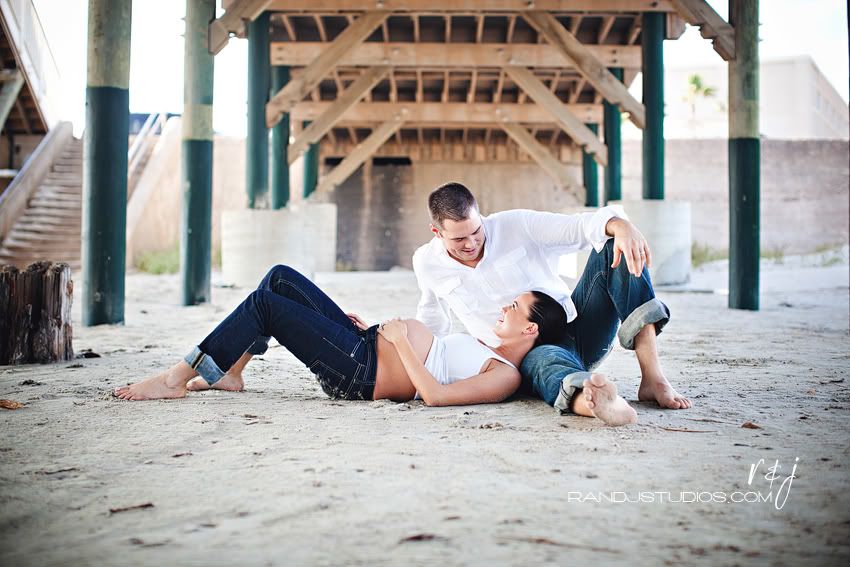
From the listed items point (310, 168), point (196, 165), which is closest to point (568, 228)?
point (196, 165)

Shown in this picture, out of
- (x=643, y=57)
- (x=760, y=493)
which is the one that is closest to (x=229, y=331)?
(x=760, y=493)

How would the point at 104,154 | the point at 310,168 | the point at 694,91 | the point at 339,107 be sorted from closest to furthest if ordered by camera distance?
the point at 104,154 → the point at 339,107 → the point at 310,168 → the point at 694,91

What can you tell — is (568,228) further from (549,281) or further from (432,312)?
(432,312)

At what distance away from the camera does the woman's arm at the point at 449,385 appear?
3307mm

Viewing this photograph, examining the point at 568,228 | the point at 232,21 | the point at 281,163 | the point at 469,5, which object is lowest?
the point at 568,228

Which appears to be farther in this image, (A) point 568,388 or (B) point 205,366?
(B) point 205,366

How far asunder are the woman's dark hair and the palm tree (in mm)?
40456

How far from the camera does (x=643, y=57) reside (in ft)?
34.7

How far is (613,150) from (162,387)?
1111 cm

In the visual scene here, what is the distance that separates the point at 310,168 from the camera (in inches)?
698

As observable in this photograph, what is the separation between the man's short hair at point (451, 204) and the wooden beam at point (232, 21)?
19.2 feet

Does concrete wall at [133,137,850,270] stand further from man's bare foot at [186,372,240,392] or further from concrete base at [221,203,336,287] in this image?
man's bare foot at [186,372,240,392]

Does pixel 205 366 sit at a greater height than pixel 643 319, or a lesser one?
lesser

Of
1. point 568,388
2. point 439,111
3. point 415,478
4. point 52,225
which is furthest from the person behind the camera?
Result: point 439,111
